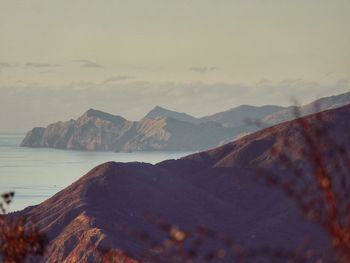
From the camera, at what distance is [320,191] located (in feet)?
16.0

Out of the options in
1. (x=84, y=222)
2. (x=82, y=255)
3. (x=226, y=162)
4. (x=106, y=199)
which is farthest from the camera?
(x=226, y=162)

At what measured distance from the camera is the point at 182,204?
135 meters

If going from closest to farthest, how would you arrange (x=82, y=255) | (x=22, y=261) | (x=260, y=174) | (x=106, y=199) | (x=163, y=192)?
(x=260, y=174) < (x=22, y=261) < (x=82, y=255) < (x=106, y=199) < (x=163, y=192)

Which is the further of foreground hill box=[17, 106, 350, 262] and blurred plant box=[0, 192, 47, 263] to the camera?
foreground hill box=[17, 106, 350, 262]

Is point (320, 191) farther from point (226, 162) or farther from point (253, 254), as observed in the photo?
point (226, 162)

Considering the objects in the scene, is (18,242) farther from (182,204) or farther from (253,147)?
(253,147)

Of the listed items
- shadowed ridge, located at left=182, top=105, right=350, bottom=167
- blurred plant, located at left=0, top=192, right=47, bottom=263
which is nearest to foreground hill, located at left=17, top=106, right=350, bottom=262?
shadowed ridge, located at left=182, top=105, right=350, bottom=167

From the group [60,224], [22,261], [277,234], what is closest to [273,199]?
[277,234]

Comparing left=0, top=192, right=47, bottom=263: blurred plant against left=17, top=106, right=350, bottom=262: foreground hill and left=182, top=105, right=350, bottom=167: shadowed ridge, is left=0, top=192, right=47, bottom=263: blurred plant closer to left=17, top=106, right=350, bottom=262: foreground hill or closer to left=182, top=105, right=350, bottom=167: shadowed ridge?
left=17, top=106, right=350, bottom=262: foreground hill

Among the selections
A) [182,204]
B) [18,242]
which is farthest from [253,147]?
[18,242]

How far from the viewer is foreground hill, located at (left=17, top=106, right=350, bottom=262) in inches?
4196

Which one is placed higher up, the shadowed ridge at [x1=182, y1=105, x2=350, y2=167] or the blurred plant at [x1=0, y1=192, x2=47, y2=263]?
the shadowed ridge at [x1=182, y1=105, x2=350, y2=167]

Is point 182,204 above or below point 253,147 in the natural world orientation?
below

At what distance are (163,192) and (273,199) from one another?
1581 centimetres
